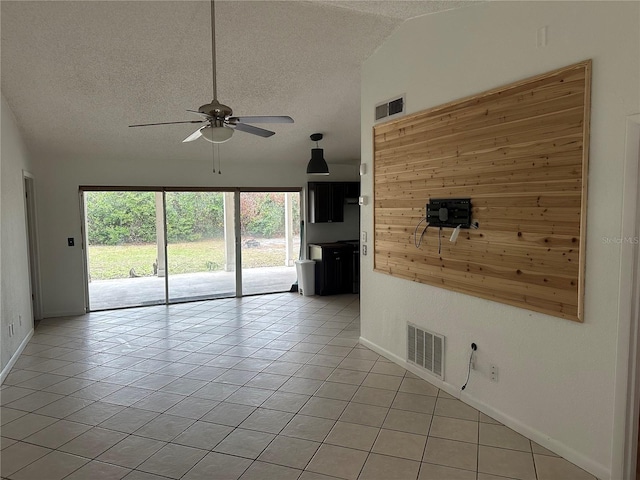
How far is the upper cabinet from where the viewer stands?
8141 mm

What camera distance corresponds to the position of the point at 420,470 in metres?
2.64

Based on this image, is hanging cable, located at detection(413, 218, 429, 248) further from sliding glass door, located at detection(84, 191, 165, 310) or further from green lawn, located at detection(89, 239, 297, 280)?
sliding glass door, located at detection(84, 191, 165, 310)

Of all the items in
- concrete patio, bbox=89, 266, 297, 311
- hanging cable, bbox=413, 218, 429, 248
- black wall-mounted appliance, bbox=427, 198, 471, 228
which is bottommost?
concrete patio, bbox=89, 266, 297, 311

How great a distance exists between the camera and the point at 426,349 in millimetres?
4012

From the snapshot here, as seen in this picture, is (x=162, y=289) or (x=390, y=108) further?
(x=162, y=289)

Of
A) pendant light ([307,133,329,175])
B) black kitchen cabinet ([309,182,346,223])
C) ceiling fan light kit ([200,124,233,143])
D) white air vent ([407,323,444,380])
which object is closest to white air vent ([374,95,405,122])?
ceiling fan light kit ([200,124,233,143])

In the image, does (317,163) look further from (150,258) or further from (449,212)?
(449,212)

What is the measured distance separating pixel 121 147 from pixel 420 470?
5.84m

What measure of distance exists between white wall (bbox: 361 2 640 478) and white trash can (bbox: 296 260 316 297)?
149 inches

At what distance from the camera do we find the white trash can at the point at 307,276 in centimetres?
788

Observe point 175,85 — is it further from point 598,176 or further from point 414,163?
point 598,176

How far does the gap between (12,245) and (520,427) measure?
203 inches

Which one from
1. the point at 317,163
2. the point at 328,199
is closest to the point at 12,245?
the point at 317,163

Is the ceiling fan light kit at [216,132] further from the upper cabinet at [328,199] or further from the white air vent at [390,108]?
the upper cabinet at [328,199]
